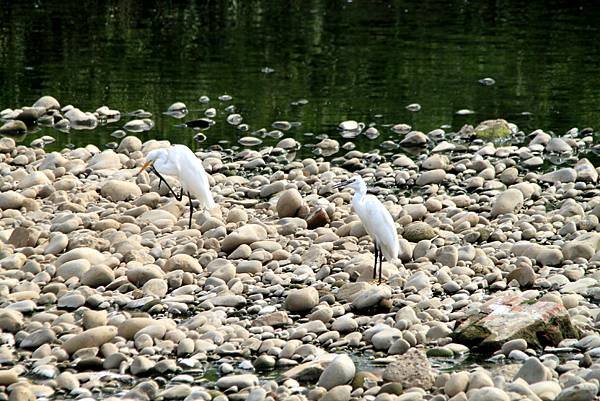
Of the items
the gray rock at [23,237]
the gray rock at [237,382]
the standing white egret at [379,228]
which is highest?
the standing white egret at [379,228]

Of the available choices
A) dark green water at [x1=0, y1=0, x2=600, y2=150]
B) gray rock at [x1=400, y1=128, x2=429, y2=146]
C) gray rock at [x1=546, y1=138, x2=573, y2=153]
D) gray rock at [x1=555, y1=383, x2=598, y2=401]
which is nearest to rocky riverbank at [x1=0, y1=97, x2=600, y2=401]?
gray rock at [x1=555, y1=383, x2=598, y2=401]

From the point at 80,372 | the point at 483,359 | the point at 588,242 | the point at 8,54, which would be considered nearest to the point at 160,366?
the point at 80,372

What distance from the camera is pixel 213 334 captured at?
32.9 ft

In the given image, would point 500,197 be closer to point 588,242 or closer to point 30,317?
point 588,242

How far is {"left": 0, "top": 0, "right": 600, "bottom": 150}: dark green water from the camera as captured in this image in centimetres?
2197

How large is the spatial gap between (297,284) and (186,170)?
2858mm

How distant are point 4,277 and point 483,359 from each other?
16.9 ft

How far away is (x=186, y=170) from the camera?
13812 millimetres

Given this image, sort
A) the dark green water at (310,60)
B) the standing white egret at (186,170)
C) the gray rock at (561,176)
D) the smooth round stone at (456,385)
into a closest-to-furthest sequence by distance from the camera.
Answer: the smooth round stone at (456,385)
the standing white egret at (186,170)
the gray rock at (561,176)
the dark green water at (310,60)

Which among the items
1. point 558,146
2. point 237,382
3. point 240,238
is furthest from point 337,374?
point 558,146

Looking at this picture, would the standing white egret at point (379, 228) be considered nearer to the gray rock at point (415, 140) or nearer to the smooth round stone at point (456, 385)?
the smooth round stone at point (456, 385)

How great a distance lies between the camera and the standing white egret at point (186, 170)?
45.1 ft

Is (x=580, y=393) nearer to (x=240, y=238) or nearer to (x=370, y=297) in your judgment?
(x=370, y=297)

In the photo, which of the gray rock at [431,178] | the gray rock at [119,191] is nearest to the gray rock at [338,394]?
the gray rock at [119,191]
